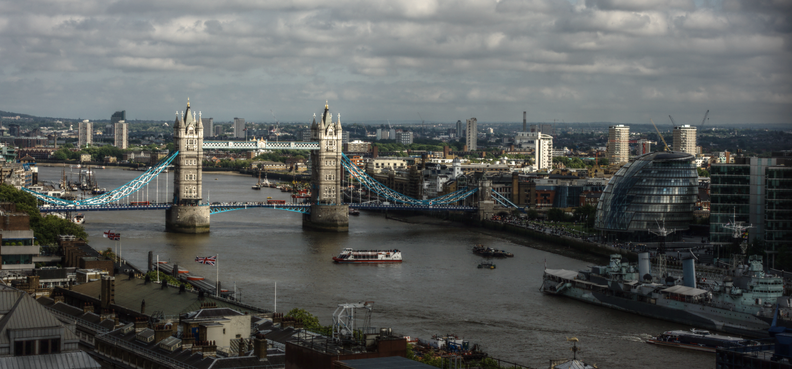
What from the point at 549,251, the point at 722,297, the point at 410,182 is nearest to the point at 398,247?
the point at 549,251

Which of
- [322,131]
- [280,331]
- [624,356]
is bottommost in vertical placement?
[624,356]

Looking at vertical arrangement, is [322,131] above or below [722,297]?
above

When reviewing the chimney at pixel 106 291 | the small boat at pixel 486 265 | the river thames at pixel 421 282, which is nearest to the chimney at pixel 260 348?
the chimney at pixel 106 291

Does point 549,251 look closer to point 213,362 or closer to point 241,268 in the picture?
point 241,268

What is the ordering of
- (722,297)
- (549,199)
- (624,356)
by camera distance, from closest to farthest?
(624,356), (722,297), (549,199)

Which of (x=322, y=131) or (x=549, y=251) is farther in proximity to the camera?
(x=322, y=131)

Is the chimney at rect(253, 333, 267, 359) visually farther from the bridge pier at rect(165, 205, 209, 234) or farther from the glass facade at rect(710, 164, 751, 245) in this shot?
the bridge pier at rect(165, 205, 209, 234)
